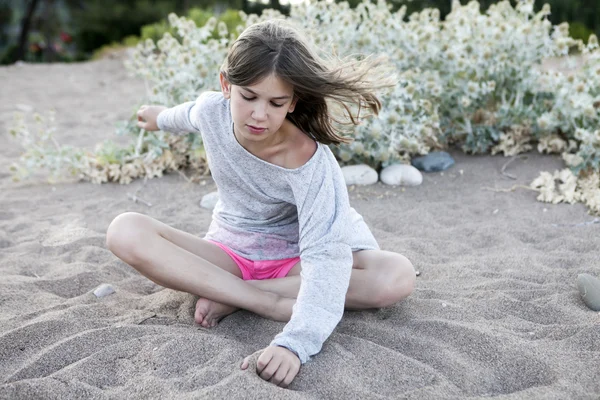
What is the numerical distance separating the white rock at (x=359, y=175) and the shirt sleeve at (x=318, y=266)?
1.95 m

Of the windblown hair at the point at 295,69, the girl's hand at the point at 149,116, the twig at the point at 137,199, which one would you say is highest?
the windblown hair at the point at 295,69

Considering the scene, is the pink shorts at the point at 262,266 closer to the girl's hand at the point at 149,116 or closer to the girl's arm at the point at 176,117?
the girl's arm at the point at 176,117

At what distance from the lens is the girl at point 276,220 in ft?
6.72

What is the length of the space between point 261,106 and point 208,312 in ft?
2.67

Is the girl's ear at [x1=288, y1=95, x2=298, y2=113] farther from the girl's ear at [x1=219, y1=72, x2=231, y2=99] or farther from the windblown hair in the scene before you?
the girl's ear at [x1=219, y1=72, x2=231, y2=99]

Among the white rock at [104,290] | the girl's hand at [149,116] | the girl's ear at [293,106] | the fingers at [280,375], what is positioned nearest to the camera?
the fingers at [280,375]

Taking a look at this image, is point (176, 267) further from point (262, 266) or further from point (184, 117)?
point (184, 117)

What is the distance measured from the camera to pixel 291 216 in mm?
2506

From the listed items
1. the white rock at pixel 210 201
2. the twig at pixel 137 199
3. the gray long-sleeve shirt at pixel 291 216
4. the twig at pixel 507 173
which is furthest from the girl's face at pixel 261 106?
the twig at pixel 507 173

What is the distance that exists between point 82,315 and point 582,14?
10.9 meters

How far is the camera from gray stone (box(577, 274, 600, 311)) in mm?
2436

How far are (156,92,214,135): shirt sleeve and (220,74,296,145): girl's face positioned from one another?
1.13 feet

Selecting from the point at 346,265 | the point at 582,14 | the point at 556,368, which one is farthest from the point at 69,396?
the point at 582,14

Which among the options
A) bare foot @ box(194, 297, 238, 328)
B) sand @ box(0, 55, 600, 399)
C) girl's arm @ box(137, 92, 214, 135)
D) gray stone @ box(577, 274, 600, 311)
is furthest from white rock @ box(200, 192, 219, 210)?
gray stone @ box(577, 274, 600, 311)
